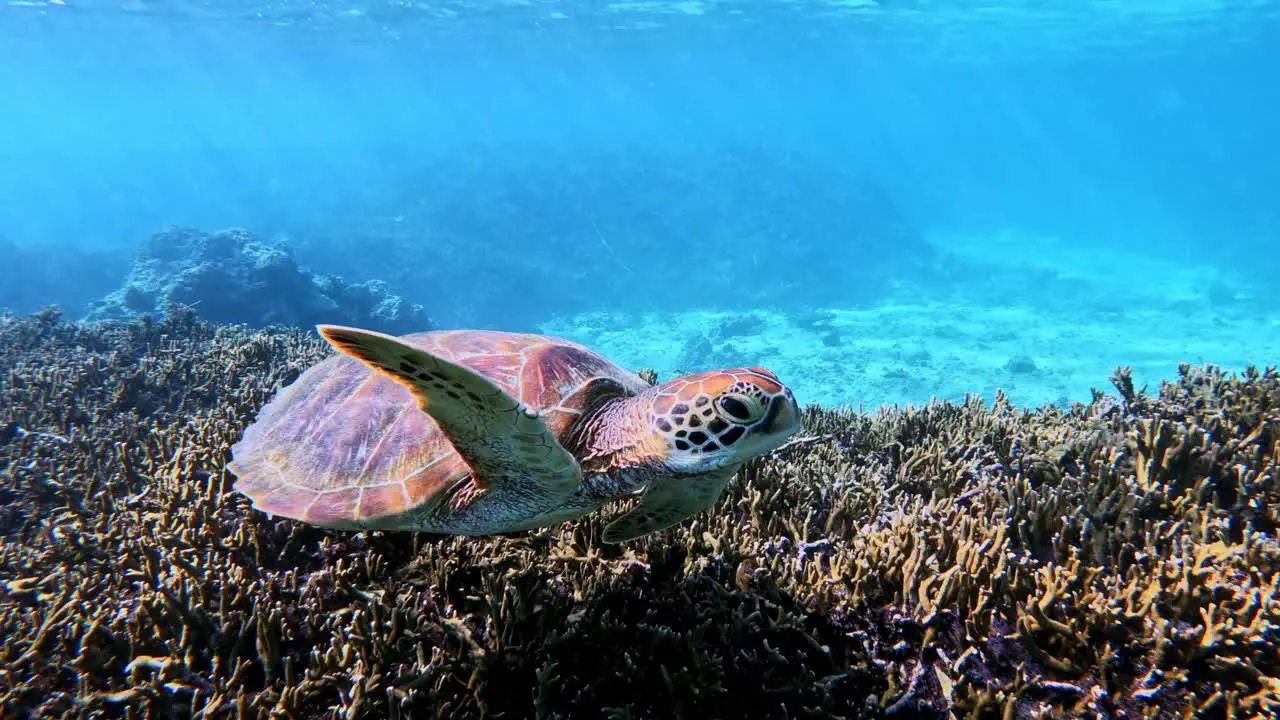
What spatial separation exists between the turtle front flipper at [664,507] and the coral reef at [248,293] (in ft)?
50.2

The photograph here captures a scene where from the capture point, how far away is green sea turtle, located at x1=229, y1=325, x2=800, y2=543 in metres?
1.95

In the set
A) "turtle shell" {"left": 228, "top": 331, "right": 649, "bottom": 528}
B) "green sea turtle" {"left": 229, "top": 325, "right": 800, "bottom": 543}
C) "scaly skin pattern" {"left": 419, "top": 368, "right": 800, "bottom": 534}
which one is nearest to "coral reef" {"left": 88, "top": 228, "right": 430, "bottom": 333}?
"turtle shell" {"left": 228, "top": 331, "right": 649, "bottom": 528}

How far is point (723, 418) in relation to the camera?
202 centimetres

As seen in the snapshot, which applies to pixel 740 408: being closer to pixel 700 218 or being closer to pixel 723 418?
pixel 723 418

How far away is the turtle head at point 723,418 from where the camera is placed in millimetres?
2002

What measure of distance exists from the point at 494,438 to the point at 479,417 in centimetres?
11

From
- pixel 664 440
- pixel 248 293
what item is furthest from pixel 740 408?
pixel 248 293

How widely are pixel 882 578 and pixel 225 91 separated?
9075 cm

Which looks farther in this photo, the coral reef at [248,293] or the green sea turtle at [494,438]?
the coral reef at [248,293]

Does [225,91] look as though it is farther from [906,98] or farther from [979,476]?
[906,98]

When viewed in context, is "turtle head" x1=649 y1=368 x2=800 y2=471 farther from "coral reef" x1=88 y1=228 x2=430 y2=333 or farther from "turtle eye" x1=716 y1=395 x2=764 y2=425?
"coral reef" x1=88 y1=228 x2=430 y2=333

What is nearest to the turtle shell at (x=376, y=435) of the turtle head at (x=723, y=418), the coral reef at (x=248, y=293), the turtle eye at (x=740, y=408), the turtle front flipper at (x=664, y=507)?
the turtle front flipper at (x=664, y=507)

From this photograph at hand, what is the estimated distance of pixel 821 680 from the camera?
6.88ft

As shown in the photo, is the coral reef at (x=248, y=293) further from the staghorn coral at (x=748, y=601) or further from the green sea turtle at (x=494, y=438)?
the green sea turtle at (x=494, y=438)
